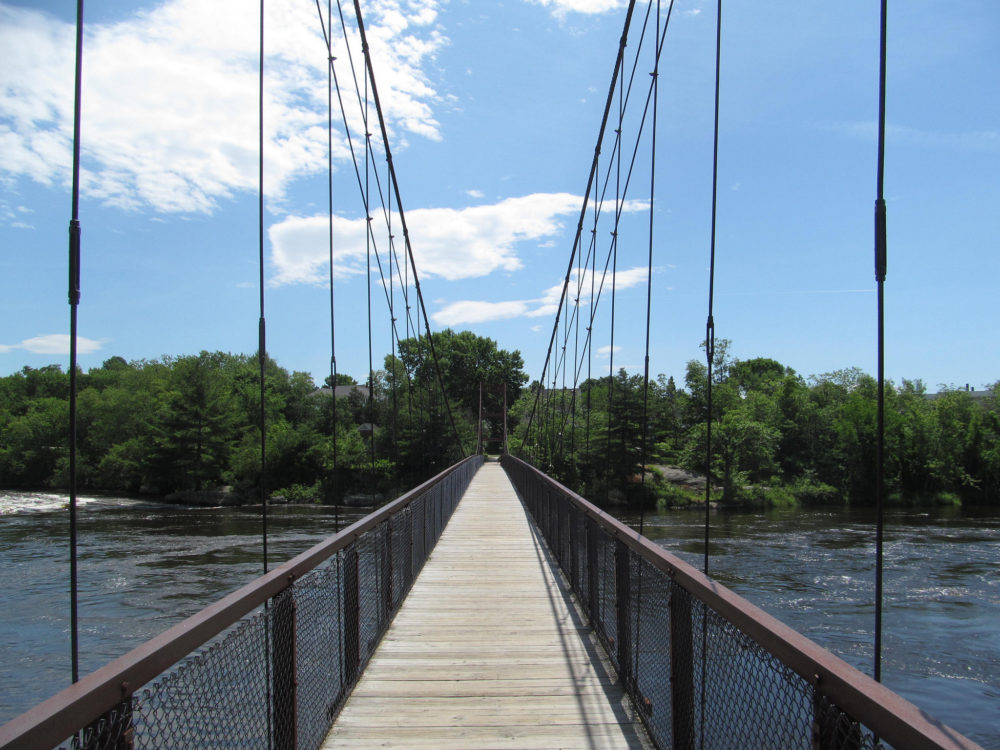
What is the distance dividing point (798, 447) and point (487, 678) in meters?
38.6

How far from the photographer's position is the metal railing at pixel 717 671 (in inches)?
50.7

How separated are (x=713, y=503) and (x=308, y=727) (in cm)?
2840


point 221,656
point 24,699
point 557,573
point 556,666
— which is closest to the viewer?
point 221,656

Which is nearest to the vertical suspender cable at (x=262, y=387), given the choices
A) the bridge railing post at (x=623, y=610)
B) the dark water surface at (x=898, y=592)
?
the bridge railing post at (x=623, y=610)

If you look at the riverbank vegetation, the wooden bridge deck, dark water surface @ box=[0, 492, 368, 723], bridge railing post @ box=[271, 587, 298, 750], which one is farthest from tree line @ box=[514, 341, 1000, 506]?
bridge railing post @ box=[271, 587, 298, 750]

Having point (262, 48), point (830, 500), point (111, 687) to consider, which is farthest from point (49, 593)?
point (830, 500)

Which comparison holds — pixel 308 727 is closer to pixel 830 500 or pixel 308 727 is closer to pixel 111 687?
pixel 111 687

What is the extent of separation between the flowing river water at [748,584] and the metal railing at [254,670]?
20.3 feet

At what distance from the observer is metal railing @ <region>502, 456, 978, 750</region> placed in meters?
1.29

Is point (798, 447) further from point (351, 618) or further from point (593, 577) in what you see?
point (351, 618)

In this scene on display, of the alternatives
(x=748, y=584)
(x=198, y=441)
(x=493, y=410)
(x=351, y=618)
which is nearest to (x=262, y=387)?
(x=351, y=618)

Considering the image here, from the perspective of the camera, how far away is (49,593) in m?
12.3

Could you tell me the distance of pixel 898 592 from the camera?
12.3 m

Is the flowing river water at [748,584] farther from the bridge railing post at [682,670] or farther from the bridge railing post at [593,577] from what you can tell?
the bridge railing post at [682,670]
